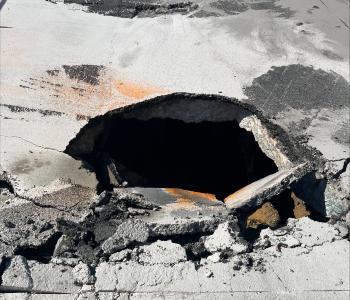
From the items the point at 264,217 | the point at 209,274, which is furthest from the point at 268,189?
the point at 209,274

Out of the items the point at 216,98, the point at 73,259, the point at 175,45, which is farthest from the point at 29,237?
the point at 175,45

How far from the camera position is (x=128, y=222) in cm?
375

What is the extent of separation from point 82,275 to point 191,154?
2676mm

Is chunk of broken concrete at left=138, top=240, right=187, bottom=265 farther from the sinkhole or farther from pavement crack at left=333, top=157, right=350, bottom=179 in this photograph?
pavement crack at left=333, top=157, right=350, bottom=179

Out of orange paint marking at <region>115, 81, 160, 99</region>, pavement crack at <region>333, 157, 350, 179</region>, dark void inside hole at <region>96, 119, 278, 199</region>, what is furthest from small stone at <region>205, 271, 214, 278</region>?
orange paint marking at <region>115, 81, 160, 99</region>

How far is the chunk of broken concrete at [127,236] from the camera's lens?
11.9ft

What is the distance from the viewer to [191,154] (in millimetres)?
5836

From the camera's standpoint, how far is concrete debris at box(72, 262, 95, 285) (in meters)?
3.44

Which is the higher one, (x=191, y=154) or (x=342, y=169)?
(x=342, y=169)

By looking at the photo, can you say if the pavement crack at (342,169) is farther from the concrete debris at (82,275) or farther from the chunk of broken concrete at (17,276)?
the chunk of broken concrete at (17,276)

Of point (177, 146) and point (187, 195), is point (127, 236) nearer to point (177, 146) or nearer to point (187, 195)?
point (187, 195)

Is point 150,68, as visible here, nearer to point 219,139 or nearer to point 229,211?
point 219,139

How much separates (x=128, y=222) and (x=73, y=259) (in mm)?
506

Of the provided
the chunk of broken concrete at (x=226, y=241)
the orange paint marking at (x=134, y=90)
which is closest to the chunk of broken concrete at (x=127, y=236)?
the chunk of broken concrete at (x=226, y=241)
